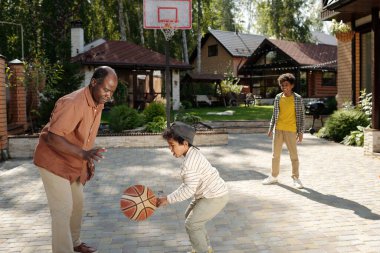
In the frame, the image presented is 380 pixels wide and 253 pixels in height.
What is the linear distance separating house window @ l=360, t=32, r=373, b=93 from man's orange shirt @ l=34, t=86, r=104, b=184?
11840 mm

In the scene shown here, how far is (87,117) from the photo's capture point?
349 cm

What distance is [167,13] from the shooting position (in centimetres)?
1309

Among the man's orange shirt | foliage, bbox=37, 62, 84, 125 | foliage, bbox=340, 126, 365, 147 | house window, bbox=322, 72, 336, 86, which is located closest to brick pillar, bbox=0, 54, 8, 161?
foliage, bbox=37, 62, 84, 125

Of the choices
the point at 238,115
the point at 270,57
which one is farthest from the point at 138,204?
the point at 270,57

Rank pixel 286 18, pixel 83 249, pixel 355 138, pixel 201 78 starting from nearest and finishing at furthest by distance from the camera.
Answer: pixel 83 249
pixel 355 138
pixel 201 78
pixel 286 18

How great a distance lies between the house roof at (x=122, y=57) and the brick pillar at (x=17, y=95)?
9.67 meters

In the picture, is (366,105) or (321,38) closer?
(366,105)

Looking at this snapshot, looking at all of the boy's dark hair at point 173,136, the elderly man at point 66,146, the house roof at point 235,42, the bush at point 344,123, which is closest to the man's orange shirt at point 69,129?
the elderly man at point 66,146

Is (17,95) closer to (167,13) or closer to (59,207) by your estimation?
(167,13)

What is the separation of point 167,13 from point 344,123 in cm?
664

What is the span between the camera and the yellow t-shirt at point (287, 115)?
6910 mm

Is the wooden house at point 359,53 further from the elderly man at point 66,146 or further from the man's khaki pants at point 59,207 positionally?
the man's khaki pants at point 59,207

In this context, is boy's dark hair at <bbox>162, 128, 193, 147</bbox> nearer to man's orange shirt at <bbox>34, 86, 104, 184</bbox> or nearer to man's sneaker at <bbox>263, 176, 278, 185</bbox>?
man's orange shirt at <bbox>34, 86, 104, 184</bbox>

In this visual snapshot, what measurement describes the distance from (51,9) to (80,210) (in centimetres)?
2589
